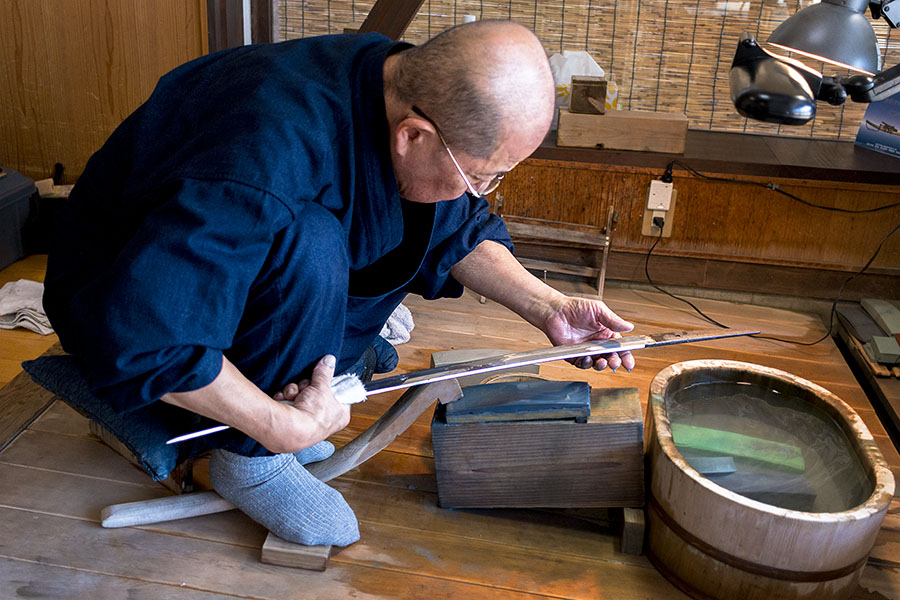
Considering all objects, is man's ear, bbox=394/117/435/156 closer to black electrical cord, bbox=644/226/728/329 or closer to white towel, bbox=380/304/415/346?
white towel, bbox=380/304/415/346

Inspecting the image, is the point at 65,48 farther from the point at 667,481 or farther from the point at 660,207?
the point at 667,481

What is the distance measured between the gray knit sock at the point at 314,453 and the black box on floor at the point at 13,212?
1.86 metres

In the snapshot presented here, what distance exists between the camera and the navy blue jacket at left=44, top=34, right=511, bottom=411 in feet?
4.00

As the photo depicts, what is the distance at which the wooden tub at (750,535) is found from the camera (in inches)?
59.1

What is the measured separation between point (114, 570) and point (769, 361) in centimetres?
197

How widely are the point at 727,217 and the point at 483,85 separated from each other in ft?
6.51

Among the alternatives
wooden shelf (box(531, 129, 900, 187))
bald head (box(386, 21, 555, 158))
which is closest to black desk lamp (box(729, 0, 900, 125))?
bald head (box(386, 21, 555, 158))

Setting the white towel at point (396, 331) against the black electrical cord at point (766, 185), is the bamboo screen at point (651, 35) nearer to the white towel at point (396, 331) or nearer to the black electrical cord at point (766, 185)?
the black electrical cord at point (766, 185)

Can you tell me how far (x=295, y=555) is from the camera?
1673mm

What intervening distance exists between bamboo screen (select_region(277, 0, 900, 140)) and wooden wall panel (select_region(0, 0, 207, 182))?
0.47 meters

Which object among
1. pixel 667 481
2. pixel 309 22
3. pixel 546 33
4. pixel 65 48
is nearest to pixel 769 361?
pixel 667 481

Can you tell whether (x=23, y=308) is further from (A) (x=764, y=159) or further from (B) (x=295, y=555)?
(A) (x=764, y=159)

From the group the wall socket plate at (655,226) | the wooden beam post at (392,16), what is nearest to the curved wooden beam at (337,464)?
the wooden beam post at (392,16)

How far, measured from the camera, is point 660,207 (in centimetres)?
304
